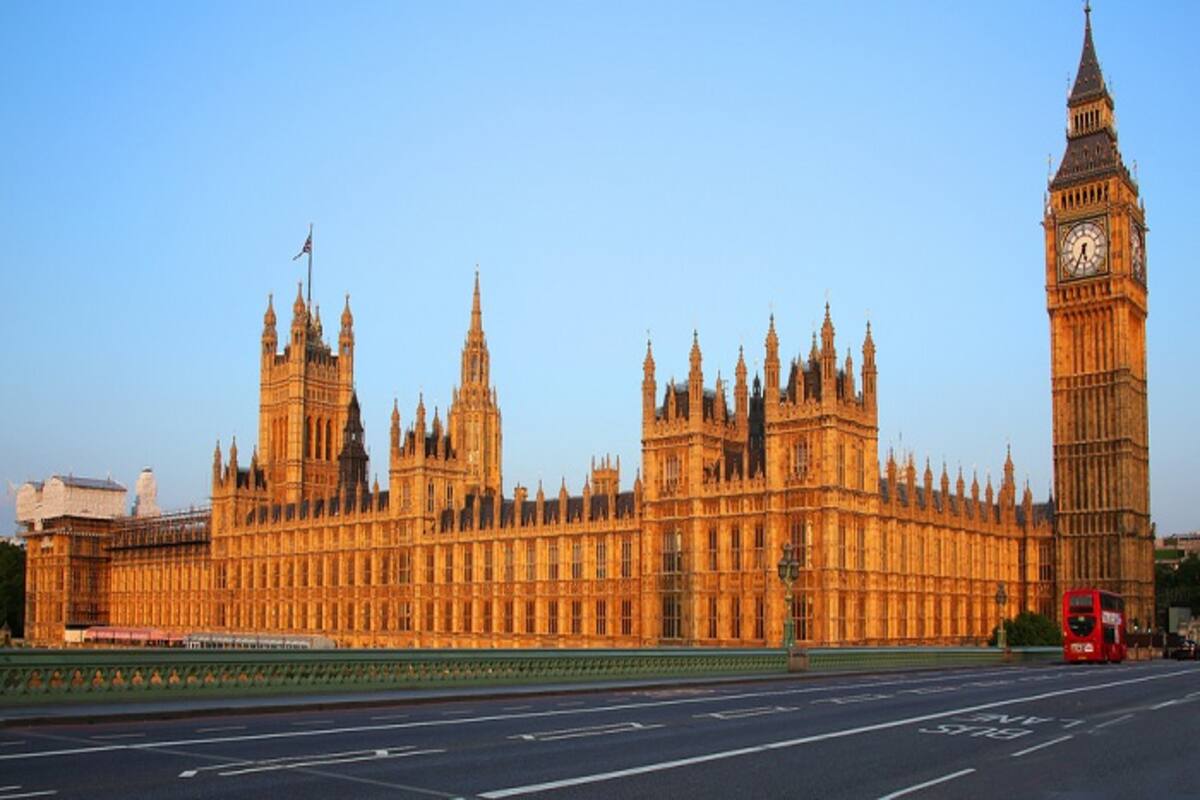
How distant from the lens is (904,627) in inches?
3147

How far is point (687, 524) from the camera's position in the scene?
3093 inches

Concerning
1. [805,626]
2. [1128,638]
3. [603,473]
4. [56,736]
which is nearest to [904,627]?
[805,626]

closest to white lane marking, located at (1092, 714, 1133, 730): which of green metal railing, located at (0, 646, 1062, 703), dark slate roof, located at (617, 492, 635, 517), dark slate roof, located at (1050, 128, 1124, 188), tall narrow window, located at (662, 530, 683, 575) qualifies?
green metal railing, located at (0, 646, 1062, 703)

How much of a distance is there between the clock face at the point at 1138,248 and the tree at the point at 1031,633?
3133 cm

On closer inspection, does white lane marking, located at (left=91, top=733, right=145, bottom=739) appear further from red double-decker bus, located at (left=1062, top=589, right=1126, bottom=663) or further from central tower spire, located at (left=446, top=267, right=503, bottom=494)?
central tower spire, located at (left=446, top=267, right=503, bottom=494)

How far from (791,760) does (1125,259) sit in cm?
8787

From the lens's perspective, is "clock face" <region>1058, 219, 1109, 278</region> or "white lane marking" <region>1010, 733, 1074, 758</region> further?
"clock face" <region>1058, 219, 1109, 278</region>

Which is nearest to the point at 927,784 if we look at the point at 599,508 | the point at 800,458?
the point at 800,458

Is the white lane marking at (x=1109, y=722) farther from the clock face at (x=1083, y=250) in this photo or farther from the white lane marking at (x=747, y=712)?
the clock face at (x=1083, y=250)

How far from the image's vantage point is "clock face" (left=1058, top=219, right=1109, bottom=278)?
99.0m

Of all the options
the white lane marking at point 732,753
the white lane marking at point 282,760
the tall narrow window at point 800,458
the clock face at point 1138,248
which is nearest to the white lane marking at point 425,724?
the white lane marking at point 732,753

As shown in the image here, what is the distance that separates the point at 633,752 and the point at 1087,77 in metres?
99.6

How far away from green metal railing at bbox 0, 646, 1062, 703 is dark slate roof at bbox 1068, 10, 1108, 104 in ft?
233

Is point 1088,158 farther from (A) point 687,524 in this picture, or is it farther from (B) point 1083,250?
(A) point 687,524
